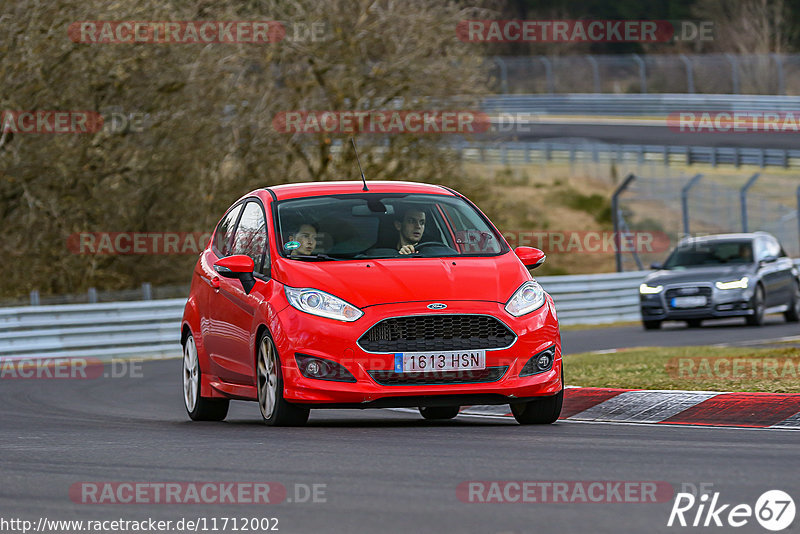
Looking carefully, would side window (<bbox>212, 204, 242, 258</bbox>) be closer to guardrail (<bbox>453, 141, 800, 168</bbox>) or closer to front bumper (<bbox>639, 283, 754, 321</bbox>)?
front bumper (<bbox>639, 283, 754, 321</bbox>)

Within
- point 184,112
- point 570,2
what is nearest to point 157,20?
point 184,112

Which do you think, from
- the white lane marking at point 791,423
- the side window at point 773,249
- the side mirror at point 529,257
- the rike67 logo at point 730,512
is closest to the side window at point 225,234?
the side mirror at point 529,257

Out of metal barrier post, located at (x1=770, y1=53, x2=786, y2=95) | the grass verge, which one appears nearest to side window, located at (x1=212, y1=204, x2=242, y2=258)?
the grass verge

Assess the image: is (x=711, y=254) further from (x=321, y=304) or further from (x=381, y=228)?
(x=321, y=304)

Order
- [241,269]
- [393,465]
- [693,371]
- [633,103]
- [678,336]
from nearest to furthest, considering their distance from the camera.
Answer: [393,465] < [241,269] < [693,371] < [678,336] < [633,103]

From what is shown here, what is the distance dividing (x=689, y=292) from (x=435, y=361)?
49.3ft

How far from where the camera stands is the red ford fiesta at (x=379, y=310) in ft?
31.2

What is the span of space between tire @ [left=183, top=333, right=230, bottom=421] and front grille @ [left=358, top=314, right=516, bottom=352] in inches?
96.6

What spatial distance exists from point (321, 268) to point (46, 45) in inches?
659

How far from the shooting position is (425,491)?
6840 millimetres

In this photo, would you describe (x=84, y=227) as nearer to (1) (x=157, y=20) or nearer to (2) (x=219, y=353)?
(1) (x=157, y=20)

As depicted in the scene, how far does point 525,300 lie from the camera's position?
9.89m

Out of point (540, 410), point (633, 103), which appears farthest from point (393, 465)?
point (633, 103)

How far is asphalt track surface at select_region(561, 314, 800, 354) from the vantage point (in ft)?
67.7
